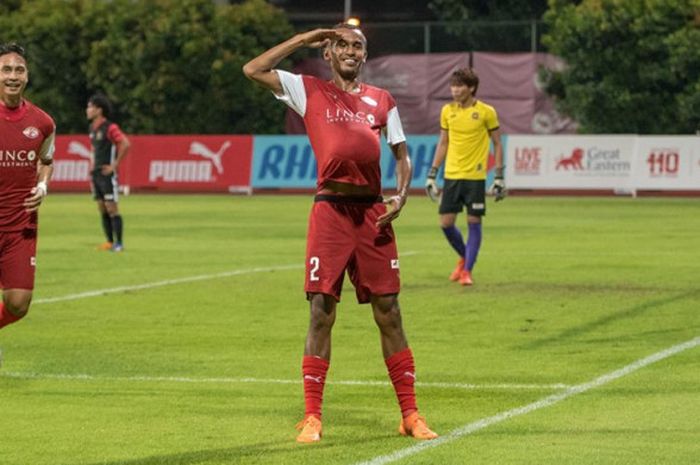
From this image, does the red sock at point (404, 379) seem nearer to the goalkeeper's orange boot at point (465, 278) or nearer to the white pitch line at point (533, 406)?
the white pitch line at point (533, 406)

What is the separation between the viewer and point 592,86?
5003 cm

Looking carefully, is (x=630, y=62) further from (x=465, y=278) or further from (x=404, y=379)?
(x=404, y=379)

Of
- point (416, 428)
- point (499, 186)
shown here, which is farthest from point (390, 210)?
point (499, 186)

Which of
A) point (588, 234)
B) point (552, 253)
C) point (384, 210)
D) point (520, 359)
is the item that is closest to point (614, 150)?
point (588, 234)

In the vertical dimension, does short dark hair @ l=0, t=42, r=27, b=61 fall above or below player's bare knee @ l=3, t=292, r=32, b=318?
above

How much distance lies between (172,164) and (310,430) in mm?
38789

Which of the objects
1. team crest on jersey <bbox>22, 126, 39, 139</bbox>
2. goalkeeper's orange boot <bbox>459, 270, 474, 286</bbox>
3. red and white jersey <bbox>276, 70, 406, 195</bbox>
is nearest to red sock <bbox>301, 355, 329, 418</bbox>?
red and white jersey <bbox>276, 70, 406, 195</bbox>

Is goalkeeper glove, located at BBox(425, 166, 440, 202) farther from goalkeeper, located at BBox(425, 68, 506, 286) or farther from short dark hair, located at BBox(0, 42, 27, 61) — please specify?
short dark hair, located at BBox(0, 42, 27, 61)

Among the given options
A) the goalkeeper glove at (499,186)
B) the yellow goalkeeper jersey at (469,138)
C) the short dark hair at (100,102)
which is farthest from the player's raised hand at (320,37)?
the short dark hair at (100,102)

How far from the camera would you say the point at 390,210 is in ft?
33.2

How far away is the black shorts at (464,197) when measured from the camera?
20234 millimetres

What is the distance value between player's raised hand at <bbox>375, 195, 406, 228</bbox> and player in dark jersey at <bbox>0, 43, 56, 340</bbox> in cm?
282

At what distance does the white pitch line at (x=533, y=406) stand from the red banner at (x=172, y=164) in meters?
33.3

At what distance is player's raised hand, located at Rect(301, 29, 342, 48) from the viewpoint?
9.97 meters
